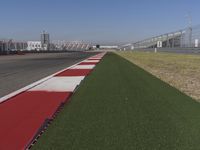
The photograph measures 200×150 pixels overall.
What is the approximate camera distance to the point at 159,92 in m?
9.41

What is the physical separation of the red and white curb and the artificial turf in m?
0.26

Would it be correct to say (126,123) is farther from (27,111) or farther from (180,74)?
(180,74)

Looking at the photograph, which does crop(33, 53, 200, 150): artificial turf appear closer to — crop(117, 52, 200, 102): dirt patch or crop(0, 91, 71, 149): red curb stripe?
crop(0, 91, 71, 149): red curb stripe

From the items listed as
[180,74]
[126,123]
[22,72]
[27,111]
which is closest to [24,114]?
[27,111]

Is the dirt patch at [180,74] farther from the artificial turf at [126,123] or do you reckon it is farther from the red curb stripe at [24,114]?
the red curb stripe at [24,114]

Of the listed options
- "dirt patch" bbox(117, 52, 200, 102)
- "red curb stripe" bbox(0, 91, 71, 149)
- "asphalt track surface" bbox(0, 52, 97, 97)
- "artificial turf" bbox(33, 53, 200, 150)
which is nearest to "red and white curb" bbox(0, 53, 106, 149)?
"red curb stripe" bbox(0, 91, 71, 149)

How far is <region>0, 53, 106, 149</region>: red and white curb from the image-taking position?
481 centimetres

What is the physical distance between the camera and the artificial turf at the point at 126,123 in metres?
4.51

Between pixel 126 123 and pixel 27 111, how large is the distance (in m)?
2.24

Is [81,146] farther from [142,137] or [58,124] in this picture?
[58,124]

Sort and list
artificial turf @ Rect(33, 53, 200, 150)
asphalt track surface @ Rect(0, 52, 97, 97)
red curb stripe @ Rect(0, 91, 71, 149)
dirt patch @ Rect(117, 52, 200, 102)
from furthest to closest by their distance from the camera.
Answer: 1. asphalt track surface @ Rect(0, 52, 97, 97)
2. dirt patch @ Rect(117, 52, 200, 102)
3. red curb stripe @ Rect(0, 91, 71, 149)
4. artificial turf @ Rect(33, 53, 200, 150)

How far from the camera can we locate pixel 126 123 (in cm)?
567

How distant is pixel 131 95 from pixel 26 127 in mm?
3824

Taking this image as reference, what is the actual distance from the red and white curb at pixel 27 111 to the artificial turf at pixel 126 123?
0.85 feet
